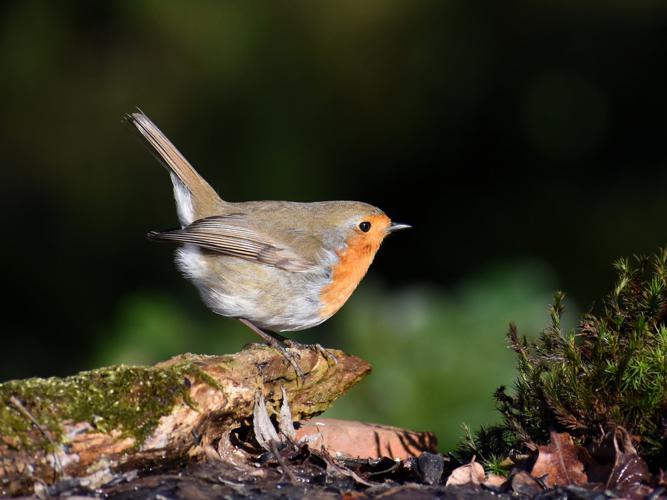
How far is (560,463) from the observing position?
115 inches

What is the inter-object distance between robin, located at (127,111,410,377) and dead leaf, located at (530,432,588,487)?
1906 mm

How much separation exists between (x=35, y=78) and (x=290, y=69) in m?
2.20

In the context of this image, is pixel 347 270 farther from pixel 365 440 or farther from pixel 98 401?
pixel 98 401

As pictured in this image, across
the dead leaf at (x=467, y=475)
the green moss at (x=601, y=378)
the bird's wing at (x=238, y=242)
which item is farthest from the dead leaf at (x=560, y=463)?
the bird's wing at (x=238, y=242)

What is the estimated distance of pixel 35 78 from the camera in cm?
816

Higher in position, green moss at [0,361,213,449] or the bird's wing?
the bird's wing

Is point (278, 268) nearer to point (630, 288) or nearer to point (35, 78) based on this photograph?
point (630, 288)

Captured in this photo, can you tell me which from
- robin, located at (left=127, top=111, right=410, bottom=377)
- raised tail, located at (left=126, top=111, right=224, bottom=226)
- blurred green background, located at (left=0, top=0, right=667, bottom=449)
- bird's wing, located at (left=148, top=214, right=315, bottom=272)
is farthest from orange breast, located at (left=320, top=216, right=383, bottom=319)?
blurred green background, located at (left=0, top=0, right=667, bottom=449)

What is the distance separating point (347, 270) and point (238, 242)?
0.57 meters

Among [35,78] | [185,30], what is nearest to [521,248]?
[185,30]

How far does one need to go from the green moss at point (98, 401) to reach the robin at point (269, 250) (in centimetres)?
173

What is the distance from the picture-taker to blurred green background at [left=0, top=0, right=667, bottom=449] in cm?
769

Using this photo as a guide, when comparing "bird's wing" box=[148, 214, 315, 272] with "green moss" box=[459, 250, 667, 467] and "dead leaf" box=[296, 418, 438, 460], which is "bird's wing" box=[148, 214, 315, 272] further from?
"green moss" box=[459, 250, 667, 467]

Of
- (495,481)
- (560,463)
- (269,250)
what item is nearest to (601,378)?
(560,463)
